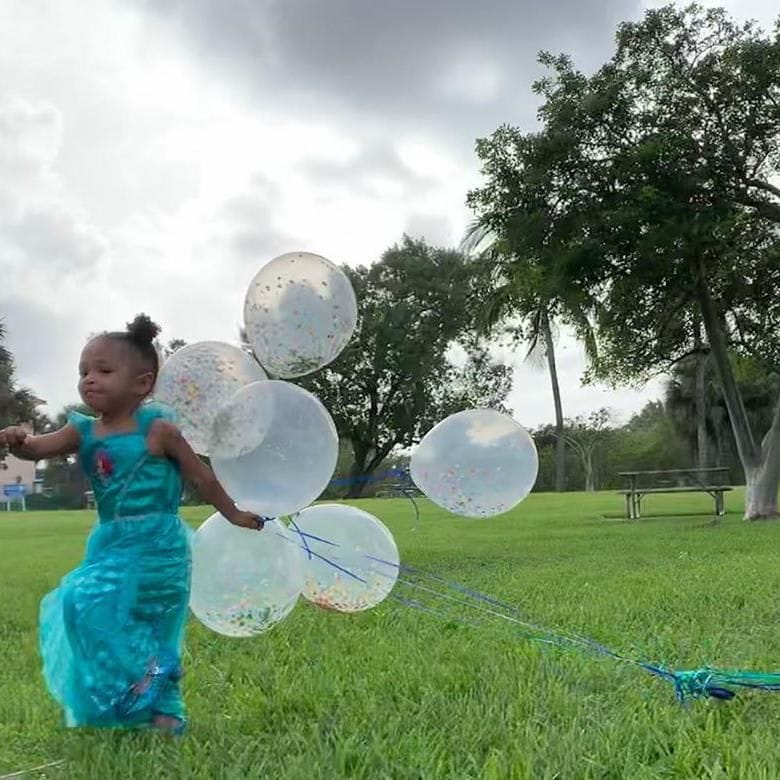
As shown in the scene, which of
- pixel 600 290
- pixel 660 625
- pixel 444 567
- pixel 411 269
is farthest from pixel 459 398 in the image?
pixel 660 625

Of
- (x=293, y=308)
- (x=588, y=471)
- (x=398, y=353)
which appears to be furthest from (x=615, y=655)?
(x=588, y=471)

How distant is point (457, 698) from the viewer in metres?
3.11

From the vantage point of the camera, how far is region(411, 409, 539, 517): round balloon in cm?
404

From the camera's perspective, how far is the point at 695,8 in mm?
13758

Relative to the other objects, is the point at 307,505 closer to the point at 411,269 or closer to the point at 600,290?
the point at 600,290

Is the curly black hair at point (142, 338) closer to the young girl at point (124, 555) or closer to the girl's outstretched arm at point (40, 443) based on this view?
the young girl at point (124, 555)

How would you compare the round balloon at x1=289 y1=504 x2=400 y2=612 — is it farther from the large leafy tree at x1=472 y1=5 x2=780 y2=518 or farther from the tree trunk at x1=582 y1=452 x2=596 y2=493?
the tree trunk at x1=582 y1=452 x2=596 y2=493

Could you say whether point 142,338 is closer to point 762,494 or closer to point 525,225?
point 525,225

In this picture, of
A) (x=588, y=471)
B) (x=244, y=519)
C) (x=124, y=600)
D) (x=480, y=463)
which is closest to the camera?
(x=124, y=600)

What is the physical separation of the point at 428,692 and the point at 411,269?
2811 cm

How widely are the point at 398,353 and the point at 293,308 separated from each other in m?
26.5

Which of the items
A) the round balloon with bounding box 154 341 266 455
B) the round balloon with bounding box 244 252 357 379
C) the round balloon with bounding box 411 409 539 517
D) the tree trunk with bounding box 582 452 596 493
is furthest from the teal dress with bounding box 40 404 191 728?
the tree trunk with bounding box 582 452 596 493

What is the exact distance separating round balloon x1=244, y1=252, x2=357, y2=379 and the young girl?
2.65ft

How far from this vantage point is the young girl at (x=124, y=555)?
8.59 feet
